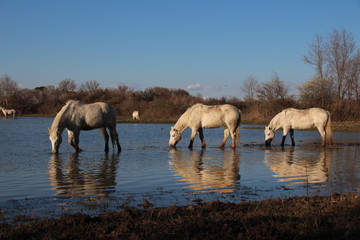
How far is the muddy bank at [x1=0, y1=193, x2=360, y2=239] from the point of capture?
438cm

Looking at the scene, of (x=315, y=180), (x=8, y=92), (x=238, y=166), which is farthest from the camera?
(x=8, y=92)

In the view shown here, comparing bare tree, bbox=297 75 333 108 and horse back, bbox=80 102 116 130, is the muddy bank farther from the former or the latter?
bare tree, bbox=297 75 333 108

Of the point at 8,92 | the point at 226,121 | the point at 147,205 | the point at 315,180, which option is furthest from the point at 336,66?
the point at 8,92

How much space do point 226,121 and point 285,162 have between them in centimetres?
554

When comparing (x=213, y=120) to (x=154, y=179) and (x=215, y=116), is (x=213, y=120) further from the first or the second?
(x=154, y=179)

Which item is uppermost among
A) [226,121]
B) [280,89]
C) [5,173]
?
[280,89]

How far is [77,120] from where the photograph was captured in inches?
597

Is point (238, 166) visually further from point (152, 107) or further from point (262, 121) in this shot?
point (152, 107)

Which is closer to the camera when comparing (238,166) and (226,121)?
(238,166)

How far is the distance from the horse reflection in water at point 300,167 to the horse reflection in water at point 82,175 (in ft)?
13.1

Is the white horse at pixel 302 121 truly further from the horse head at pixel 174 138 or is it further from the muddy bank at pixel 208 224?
the muddy bank at pixel 208 224

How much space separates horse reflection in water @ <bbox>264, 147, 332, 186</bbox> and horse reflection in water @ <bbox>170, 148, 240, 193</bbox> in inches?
42.9

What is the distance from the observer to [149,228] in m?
4.64

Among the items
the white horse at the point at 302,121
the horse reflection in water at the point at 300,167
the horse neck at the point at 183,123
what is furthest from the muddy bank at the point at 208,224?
the white horse at the point at 302,121
